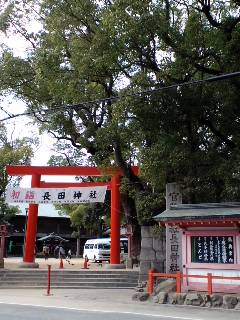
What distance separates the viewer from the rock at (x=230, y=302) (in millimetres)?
13719

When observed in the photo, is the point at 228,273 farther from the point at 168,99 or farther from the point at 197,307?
the point at 168,99

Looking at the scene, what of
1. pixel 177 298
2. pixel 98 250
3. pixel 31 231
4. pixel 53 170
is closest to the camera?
pixel 177 298

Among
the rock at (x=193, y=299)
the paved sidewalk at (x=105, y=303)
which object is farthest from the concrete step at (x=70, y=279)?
the rock at (x=193, y=299)

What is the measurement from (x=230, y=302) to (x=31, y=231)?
14.6 meters

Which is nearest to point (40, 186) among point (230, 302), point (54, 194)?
point (54, 194)

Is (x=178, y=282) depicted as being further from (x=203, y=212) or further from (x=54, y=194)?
(x=54, y=194)

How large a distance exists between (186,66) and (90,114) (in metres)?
9.71

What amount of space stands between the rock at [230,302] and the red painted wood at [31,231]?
14130mm

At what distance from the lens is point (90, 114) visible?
80.5ft

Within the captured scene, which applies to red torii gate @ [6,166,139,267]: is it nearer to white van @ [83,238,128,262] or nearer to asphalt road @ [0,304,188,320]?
asphalt road @ [0,304,188,320]

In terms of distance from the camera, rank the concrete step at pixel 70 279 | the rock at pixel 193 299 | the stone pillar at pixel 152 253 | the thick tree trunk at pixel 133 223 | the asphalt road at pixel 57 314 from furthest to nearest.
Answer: the thick tree trunk at pixel 133 223
the concrete step at pixel 70 279
the stone pillar at pixel 152 253
the rock at pixel 193 299
the asphalt road at pixel 57 314

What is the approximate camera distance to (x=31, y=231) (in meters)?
25.5

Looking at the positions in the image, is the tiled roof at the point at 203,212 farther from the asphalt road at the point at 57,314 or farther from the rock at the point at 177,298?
the asphalt road at the point at 57,314

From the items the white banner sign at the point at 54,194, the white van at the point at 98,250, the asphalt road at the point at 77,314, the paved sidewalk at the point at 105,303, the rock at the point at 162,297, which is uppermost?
the white banner sign at the point at 54,194
